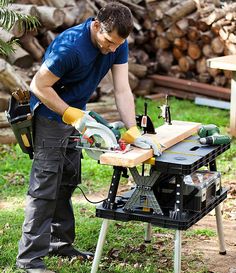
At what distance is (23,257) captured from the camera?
486 cm

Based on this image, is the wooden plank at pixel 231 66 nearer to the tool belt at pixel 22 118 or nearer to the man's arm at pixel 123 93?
the man's arm at pixel 123 93

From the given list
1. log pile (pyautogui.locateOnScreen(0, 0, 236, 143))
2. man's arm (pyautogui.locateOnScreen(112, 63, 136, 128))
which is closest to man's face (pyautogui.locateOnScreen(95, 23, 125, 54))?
man's arm (pyautogui.locateOnScreen(112, 63, 136, 128))

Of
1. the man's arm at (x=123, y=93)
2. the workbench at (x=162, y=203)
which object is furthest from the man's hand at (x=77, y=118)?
the man's arm at (x=123, y=93)

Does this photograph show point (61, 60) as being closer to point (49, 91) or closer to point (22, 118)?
point (49, 91)

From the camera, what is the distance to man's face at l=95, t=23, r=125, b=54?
173 inches

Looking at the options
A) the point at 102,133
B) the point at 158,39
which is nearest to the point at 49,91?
the point at 102,133

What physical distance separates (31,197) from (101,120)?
763 millimetres

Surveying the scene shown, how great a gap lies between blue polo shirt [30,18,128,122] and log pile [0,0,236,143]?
3818mm

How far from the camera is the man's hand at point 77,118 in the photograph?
4.38 metres

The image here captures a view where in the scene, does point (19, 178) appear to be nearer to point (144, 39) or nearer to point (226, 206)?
point (226, 206)

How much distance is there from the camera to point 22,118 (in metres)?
4.81

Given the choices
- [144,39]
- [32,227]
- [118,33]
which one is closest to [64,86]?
[118,33]

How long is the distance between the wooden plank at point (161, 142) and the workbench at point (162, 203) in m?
0.06

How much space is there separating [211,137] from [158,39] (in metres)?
6.07
